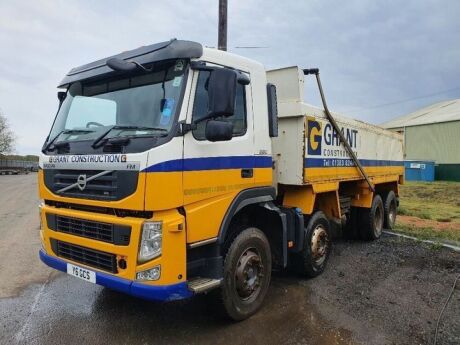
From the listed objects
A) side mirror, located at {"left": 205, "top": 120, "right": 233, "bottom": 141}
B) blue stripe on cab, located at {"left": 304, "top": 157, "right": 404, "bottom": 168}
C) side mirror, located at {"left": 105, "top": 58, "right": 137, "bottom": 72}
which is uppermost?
side mirror, located at {"left": 105, "top": 58, "right": 137, "bottom": 72}

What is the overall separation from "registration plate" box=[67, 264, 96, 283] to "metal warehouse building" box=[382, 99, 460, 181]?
2925 cm

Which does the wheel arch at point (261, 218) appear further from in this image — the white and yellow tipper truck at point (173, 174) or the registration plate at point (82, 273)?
the registration plate at point (82, 273)

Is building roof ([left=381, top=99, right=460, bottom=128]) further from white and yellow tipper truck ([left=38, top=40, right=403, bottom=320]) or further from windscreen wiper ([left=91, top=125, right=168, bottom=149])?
windscreen wiper ([left=91, top=125, right=168, bottom=149])

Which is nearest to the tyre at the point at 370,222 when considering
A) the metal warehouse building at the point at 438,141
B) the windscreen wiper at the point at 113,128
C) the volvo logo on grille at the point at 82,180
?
the windscreen wiper at the point at 113,128

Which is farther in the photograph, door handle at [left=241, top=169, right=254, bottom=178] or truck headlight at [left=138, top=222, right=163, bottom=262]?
door handle at [left=241, top=169, right=254, bottom=178]

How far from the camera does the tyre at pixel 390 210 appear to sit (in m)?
9.05

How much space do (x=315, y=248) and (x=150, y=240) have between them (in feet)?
9.72

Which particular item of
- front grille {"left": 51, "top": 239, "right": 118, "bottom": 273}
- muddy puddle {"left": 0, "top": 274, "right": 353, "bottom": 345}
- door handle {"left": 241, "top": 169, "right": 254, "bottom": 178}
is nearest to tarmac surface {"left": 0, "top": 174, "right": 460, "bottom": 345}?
muddy puddle {"left": 0, "top": 274, "right": 353, "bottom": 345}

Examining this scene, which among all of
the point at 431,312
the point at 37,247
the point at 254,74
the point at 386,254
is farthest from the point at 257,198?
the point at 37,247

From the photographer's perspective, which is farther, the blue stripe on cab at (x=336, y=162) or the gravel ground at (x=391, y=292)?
the blue stripe on cab at (x=336, y=162)

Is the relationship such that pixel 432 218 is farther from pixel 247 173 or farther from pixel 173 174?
pixel 173 174

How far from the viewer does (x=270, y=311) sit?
448cm

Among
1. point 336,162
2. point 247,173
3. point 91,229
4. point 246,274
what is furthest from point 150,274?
point 336,162

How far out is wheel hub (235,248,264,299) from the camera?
13.5 feet
